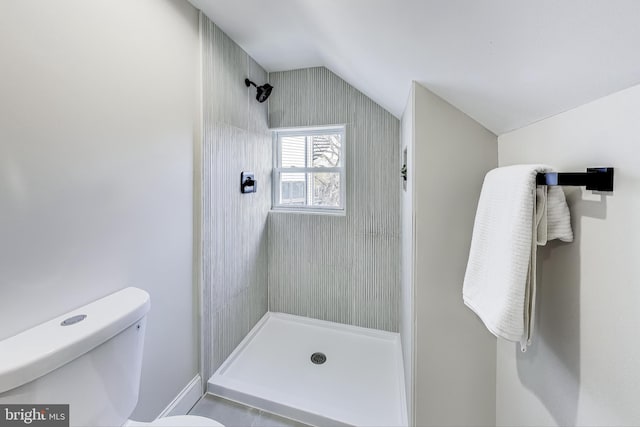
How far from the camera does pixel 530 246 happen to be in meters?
0.67

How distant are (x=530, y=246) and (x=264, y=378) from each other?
1.72 meters

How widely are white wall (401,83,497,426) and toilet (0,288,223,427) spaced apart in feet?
3.09

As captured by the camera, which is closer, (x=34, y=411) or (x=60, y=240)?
(x=34, y=411)

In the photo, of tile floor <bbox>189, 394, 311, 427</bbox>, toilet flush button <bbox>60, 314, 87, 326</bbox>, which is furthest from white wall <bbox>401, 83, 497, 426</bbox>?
toilet flush button <bbox>60, 314, 87, 326</bbox>

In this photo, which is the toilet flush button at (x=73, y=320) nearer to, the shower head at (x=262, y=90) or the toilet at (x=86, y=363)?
the toilet at (x=86, y=363)

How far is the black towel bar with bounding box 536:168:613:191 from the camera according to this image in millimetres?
574

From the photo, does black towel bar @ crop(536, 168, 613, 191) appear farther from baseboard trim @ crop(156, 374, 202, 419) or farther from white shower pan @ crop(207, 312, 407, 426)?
baseboard trim @ crop(156, 374, 202, 419)

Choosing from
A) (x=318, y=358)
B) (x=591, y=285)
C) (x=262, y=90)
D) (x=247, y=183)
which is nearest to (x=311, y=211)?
(x=247, y=183)

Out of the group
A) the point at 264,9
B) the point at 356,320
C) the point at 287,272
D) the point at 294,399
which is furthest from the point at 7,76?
the point at 356,320

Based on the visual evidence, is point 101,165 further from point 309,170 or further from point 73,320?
point 309,170

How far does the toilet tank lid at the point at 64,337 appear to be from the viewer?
0.67 metres

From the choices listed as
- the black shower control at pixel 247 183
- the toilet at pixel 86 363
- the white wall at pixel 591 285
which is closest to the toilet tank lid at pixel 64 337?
the toilet at pixel 86 363

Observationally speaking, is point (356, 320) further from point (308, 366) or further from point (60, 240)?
point (60, 240)

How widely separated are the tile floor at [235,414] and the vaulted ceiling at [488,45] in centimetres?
183
